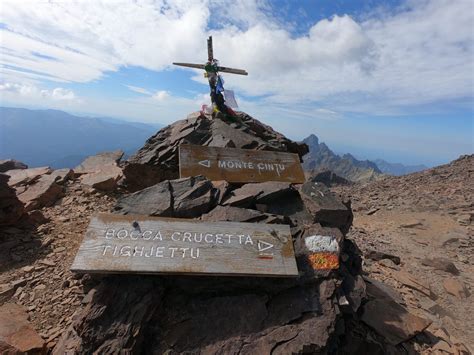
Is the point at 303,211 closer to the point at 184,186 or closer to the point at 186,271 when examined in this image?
the point at 184,186

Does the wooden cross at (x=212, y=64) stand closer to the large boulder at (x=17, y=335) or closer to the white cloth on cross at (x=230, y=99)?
the white cloth on cross at (x=230, y=99)

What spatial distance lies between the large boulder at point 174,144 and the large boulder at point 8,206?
3.55m

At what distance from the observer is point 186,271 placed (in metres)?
5.31

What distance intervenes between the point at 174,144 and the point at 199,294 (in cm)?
716

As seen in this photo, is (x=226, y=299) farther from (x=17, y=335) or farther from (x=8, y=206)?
(x=8, y=206)

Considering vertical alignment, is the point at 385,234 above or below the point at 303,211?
below

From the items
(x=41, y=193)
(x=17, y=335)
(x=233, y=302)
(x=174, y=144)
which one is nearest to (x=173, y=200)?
(x=233, y=302)

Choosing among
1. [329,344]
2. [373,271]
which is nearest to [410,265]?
[373,271]

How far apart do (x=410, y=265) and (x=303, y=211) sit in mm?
8436

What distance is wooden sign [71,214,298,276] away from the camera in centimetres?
532

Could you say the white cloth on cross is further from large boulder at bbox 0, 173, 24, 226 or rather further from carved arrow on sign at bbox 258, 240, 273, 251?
carved arrow on sign at bbox 258, 240, 273, 251

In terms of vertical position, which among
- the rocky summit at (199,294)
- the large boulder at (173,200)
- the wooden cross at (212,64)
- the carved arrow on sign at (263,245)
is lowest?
the rocky summit at (199,294)

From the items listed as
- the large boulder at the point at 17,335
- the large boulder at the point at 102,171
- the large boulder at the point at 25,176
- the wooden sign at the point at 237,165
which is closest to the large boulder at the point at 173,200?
the wooden sign at the point at 237,165

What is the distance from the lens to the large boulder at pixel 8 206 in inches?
344
